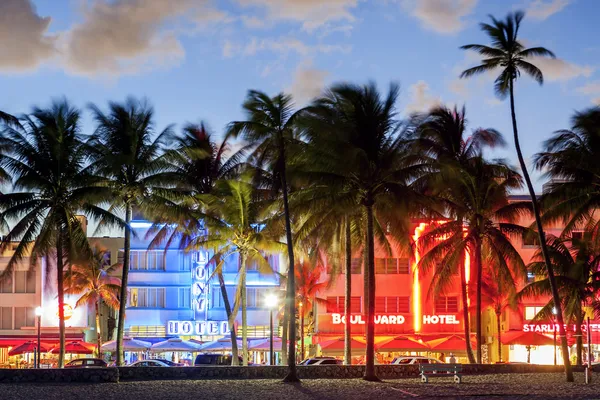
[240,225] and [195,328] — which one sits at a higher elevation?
[240,225]

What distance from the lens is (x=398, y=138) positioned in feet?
126

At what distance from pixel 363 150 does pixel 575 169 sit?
38.6ft

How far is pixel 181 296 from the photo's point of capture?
7156 centimetres

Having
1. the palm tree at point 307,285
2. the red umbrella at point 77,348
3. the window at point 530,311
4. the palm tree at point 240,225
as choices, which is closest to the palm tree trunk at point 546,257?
the palm tree at point 240,225

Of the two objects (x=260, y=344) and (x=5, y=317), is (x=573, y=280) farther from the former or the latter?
(x=5, y=317)

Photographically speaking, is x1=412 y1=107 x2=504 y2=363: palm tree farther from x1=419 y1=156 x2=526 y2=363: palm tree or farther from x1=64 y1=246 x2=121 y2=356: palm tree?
x1=64 y1=246 x2=121 y2=356: palm tree

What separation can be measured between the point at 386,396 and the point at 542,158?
1756cm

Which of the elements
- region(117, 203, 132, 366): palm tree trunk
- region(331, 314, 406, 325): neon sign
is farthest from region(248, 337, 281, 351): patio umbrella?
region(117, 203, 132, 366): palm tree trunk

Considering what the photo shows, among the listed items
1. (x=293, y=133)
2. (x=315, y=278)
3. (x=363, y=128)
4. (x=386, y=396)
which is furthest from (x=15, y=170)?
(x=315, y=278)

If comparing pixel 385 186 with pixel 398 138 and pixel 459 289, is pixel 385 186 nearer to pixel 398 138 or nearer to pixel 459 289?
pixel 398 138

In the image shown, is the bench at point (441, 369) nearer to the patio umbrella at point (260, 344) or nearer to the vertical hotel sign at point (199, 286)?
the patio umbrella at point (260, 344)

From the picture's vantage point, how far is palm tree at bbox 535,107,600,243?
139 ft

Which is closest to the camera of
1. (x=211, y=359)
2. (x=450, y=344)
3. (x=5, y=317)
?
(x=211, y=359)

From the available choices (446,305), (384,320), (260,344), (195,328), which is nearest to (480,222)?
(384,320)
